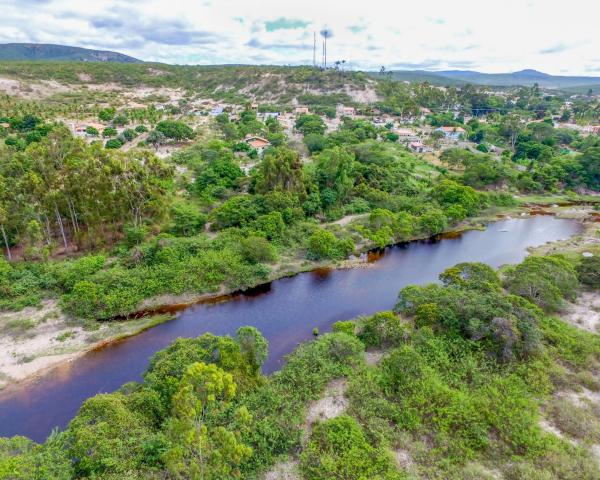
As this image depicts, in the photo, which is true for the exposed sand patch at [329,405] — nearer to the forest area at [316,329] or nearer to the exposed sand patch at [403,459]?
the forest area at [316,329]

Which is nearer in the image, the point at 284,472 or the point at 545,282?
the point at 284,472

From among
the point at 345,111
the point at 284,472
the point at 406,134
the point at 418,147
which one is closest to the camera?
the point at 284,472

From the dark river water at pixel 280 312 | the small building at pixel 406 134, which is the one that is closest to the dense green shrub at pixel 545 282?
the dark river water at pixel 280 312

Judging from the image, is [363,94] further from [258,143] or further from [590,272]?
[590,272]

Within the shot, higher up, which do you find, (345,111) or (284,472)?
(345,111)

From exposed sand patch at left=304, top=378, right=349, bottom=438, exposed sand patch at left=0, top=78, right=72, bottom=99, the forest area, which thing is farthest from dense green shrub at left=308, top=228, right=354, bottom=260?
exposed sand patch at left=0, top=78, right=72, bottom=99

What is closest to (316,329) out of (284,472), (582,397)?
(284,472)
